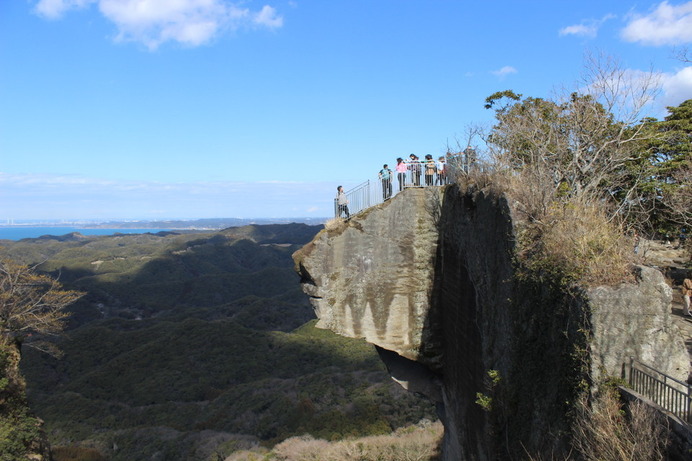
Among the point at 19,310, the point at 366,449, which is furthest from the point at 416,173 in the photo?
the point at 19,310

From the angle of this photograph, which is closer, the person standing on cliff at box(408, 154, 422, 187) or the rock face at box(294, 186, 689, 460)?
the rock face at box(294, 186, 689, 460)

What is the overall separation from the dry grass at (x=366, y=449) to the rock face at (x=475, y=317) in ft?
18.8

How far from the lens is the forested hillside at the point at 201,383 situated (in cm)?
3316

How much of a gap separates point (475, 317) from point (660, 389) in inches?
227

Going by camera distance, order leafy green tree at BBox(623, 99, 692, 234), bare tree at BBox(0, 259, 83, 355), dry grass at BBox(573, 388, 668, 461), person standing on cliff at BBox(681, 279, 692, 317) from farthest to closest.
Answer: bare tree at BBox(0, 259, 83, 355)
leafy green tree at BBox(623, 99, 692, 234)
person standing on cliff at BBox(681, 279, 692, 317)
dry grass at BBox(573, 388, 668, 461)


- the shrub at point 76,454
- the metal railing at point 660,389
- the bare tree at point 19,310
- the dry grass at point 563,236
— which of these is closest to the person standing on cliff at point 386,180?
the dry grass at point 563,236

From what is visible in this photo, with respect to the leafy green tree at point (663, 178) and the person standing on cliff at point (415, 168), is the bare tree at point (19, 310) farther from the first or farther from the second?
the leafy green tree at point (663, 178)

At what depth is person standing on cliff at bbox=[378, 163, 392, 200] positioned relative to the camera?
1588cm

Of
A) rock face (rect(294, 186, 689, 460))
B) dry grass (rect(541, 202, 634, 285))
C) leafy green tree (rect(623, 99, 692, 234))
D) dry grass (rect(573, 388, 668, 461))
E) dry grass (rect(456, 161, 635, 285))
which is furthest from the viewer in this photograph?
leafy green tree (rect(623, 99, 692, 234))

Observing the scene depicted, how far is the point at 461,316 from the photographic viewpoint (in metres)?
13.1

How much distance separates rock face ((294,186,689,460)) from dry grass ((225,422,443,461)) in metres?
5.74

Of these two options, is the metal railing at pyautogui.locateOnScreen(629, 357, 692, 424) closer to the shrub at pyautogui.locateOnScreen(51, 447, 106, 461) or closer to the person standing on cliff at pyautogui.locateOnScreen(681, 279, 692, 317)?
the person standing on cliff at pyautogui.locateOnScreen(681, 279, 692, 317)

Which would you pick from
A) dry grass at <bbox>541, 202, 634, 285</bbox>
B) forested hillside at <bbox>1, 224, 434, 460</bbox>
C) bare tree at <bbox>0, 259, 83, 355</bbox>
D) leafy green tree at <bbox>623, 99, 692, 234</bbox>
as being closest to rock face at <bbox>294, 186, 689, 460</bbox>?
dry grass at <bbox>541, 202, 634, 285</bbox>

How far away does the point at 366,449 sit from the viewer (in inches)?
972
